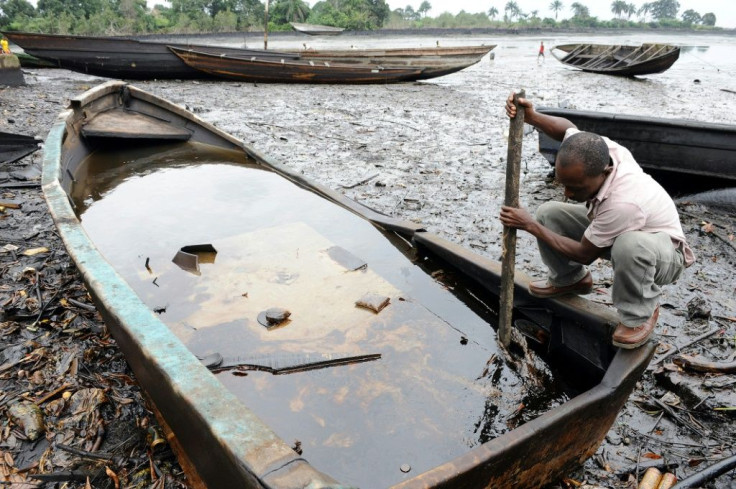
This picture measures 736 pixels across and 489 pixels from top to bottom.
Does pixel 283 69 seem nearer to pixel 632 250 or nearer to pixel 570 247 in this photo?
pixel 570 247

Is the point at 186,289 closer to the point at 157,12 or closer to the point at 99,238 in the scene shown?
the point at 99,238

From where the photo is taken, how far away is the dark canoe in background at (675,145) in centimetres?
536

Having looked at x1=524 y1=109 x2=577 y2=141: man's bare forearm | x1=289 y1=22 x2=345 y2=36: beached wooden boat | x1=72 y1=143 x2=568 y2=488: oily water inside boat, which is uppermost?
x1=289 y1=22 x2=345 y2=36: beached wooden boat

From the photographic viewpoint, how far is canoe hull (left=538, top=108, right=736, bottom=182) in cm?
534

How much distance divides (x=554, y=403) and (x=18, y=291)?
3824 mm

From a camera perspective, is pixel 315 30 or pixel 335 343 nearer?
pixel 335 343

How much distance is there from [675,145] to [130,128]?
706 cm

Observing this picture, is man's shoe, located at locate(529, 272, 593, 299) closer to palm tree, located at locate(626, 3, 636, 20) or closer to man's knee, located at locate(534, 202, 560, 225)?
man's knee, located at locate(534, 202, 560, 225)

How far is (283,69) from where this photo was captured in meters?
14.4

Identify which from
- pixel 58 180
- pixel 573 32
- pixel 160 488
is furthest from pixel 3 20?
pixel 573 32

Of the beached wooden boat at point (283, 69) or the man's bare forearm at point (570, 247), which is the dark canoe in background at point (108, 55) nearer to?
the beached wooden boat at point (283, 69)

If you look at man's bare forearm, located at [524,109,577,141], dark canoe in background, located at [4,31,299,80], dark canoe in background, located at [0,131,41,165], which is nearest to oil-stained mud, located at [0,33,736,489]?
dark canoe in background, located at [0,131,41,165]

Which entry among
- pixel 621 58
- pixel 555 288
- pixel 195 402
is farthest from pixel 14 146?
pixel 621 58

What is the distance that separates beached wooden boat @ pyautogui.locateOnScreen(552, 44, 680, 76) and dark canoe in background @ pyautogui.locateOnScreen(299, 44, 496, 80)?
499cm
